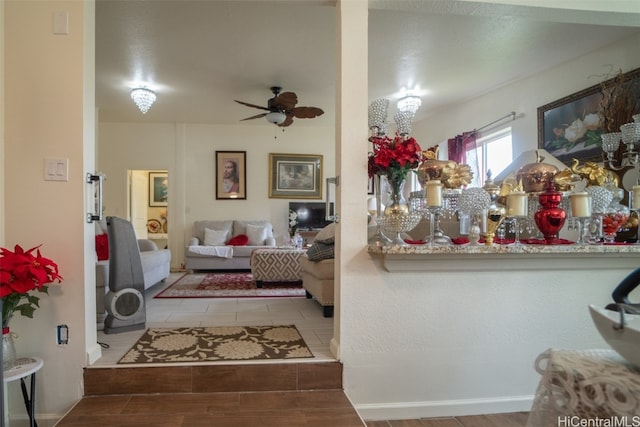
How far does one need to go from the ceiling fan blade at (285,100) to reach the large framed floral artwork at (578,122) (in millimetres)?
2889

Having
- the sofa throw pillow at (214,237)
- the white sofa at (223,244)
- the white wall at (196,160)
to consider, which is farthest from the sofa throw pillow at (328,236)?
the white wall at (196,160)

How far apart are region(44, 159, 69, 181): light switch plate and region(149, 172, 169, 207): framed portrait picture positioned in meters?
6.75

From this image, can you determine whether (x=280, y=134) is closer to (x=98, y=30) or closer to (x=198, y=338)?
(x=98, y=30)

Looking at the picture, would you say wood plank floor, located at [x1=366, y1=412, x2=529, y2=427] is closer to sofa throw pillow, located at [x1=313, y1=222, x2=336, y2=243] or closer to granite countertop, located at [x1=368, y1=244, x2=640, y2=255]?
granite countertop, located at [x1=368, y1=244, x2=640, y2=255]

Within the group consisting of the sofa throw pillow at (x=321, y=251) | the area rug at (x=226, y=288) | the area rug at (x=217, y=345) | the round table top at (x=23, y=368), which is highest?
the sofa throw pillow at (x=321, y=251)

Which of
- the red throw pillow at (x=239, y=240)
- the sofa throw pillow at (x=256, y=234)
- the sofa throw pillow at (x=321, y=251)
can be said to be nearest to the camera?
the sofa throw pillow at (x=321, y=251)

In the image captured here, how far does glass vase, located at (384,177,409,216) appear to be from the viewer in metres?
2.00

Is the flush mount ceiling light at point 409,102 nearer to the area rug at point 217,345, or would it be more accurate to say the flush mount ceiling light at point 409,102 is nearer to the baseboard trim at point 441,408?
the area rug at point 217,345

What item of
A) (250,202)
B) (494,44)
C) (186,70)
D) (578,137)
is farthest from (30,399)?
(250,202)

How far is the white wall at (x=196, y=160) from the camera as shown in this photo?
6.62 meters

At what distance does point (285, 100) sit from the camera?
439 centimetres

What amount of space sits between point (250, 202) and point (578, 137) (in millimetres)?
5133

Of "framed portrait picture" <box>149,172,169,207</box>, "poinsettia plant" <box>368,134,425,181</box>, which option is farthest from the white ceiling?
A: "framed portrait picture" <box>149,172,169,207</box>

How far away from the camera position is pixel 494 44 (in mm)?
3605
